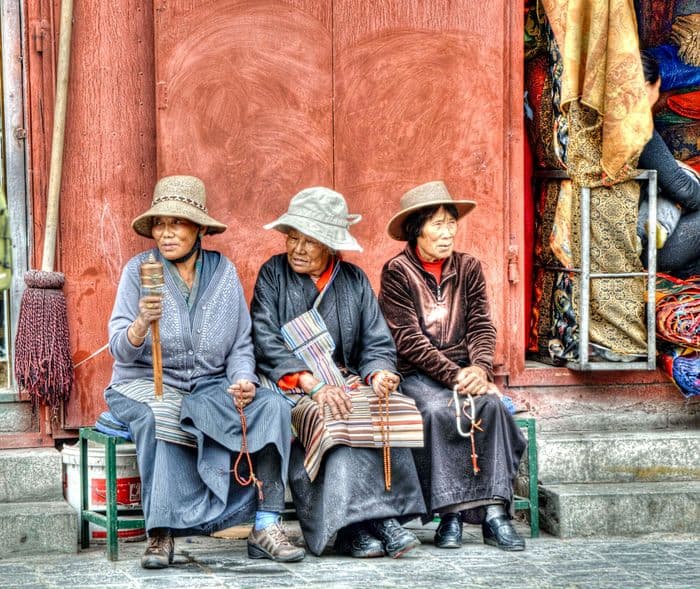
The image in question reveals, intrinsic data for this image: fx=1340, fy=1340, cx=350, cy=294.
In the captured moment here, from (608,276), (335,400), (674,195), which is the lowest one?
(335,400)

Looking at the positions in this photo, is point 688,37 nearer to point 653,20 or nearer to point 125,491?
point 653,20

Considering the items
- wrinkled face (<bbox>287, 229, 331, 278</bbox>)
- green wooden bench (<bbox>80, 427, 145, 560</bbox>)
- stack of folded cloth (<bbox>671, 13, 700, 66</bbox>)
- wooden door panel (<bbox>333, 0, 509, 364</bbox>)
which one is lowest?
green wooden bench (<bbox>80, 427, 145, 560</bbox>)

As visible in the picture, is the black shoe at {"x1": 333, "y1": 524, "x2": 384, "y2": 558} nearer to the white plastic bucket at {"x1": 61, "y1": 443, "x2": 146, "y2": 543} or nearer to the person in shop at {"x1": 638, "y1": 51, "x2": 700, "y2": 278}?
the white plastic bucket at {"x1": 61, "y1": 443, "x2": 146, "y2": 543}

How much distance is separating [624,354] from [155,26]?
9.39 ft

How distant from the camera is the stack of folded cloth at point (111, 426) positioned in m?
5.73

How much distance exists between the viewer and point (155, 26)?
6.40m

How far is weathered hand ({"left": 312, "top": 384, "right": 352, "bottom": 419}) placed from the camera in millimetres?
5664

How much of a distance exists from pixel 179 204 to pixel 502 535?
2026 millimetres

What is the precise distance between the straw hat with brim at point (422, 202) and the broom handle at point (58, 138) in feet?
5.08

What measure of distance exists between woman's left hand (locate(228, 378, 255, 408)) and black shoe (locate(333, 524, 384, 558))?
72 centimetres

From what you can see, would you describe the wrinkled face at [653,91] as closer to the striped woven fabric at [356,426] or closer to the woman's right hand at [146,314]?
the striped woven fabric at [356,426]

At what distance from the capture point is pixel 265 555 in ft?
18.5

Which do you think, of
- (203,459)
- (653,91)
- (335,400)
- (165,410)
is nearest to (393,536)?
(335,400)

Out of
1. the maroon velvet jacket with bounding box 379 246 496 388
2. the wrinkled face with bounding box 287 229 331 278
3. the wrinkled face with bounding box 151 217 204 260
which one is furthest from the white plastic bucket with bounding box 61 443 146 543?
the maroon velvet jacket with bounding box 379 246 496 388
